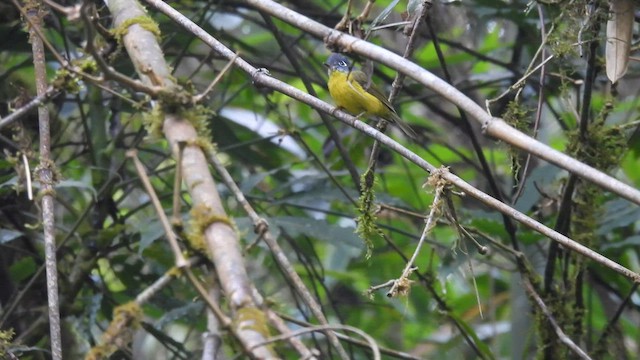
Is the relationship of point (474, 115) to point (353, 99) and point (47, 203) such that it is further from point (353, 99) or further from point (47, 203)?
point (353, 99)

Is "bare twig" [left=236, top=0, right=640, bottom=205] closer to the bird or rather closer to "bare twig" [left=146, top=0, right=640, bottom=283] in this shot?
"bare twig" [left=146, top=0, right=640, bottom=283]

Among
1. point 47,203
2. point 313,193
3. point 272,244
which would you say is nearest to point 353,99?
point 313,193

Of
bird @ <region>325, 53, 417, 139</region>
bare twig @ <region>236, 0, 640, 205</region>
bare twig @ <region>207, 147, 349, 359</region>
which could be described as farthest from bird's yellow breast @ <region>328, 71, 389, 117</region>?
bare twig @ <region>207, 147, 349, 359</region>

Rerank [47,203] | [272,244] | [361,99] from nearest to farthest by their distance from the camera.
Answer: [272,244]
[47,203]
[361,99]

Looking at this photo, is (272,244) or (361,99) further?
(361,99)

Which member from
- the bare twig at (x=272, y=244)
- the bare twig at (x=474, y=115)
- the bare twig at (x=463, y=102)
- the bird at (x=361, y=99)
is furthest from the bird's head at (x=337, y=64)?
the bare twig at (x=272, y=244)

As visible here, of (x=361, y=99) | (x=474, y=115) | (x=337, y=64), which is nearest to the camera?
(x=474, y=115)

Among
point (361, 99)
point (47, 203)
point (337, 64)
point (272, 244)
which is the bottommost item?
point (272, 244)

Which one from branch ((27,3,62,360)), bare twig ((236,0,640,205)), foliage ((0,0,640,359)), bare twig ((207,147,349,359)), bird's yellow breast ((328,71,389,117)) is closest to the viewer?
bare twig ((236,0,640,205))

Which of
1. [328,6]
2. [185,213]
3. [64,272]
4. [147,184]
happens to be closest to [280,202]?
[185,213]

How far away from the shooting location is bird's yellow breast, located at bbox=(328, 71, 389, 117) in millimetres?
3597

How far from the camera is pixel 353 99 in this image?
3604 mm

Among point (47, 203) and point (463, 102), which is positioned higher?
point (47, 203)

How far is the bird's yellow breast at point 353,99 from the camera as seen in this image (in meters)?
3.60
